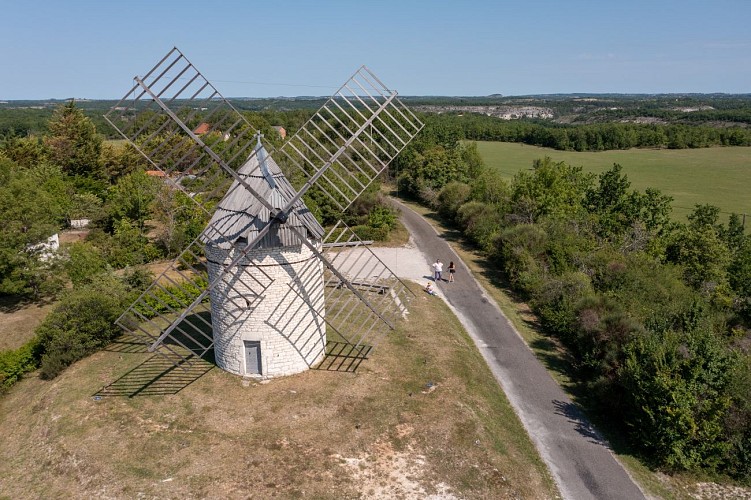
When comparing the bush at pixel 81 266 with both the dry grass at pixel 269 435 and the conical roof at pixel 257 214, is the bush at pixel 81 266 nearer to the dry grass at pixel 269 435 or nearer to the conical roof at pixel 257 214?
the dry grass at pixel 269 435

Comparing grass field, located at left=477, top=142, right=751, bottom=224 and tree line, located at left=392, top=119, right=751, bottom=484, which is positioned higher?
grass field, located at left=477, top=142, right=751, bottom=224

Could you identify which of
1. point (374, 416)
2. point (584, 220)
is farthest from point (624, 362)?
point (584, 220)

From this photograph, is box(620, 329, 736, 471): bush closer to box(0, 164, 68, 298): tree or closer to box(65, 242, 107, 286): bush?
box(65, 242, 107, 286): bush

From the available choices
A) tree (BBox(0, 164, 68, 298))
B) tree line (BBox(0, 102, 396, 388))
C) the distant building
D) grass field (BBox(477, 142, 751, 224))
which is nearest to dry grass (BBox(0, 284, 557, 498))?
tree line (BBox(0, 102, 396, 388))

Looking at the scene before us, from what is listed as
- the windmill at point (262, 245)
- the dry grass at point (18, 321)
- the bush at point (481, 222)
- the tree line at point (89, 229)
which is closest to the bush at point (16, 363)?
the tree line at point (89, 229)

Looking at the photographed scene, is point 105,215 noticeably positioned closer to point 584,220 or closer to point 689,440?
point 584,220
